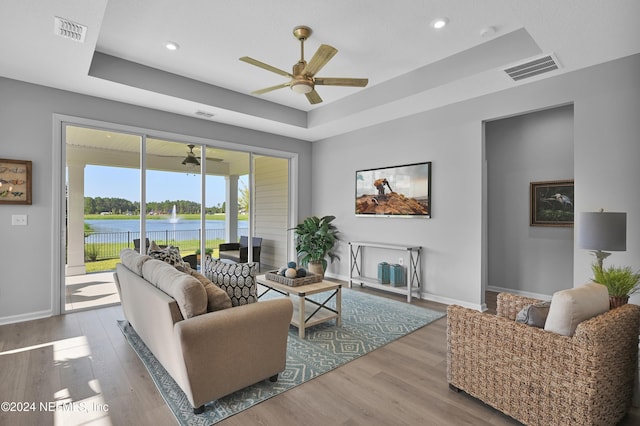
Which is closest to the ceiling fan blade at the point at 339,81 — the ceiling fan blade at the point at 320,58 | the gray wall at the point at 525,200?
the ceiling fan blade at the point at 320,58

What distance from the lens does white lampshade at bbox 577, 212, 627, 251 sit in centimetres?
238

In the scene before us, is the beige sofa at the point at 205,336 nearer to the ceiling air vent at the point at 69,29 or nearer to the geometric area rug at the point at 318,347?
the geometric area rug at the point at 318,347

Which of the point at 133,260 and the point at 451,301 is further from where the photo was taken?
the point at 451,301

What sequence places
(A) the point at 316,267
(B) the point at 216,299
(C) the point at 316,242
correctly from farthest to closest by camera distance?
(C) the point at 316,242
(A) the point at 316,267
(B) the point at 216,299

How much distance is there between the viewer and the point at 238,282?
2447 millimetres

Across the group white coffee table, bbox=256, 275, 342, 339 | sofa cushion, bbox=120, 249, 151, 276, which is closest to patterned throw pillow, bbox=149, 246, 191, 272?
sofa cushion, bbox=120, 249, 151, 276

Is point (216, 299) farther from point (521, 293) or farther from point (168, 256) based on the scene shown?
point (521, 293)

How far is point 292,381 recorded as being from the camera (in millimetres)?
2506

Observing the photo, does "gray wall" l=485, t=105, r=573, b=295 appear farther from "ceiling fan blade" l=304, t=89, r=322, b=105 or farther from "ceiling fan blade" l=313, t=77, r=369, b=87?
"ceiling fan blade" l=304, t=89, r=322, b=105

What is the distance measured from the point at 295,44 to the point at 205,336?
301cm

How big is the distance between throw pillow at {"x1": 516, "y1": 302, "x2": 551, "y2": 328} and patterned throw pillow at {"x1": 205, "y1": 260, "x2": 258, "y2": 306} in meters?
1.84

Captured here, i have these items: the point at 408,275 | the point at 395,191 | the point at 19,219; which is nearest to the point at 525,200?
the point at 395,191

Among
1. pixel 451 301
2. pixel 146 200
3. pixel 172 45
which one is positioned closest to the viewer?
pixel 172 45

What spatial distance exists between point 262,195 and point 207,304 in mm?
4033
